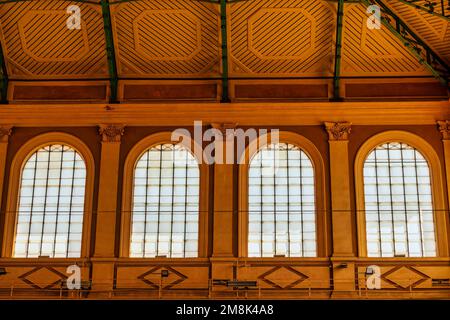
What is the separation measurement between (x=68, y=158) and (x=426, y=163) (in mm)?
11905

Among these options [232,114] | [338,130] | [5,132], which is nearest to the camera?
[338,130]

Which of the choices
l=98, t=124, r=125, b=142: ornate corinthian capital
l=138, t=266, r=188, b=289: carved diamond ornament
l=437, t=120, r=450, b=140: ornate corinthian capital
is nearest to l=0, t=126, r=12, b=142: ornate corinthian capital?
l=98, t=124, r=125, b=142: ornate corinthian capital

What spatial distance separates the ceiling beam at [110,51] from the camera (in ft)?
84.3

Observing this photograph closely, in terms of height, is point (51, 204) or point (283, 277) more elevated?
point (51, 204)

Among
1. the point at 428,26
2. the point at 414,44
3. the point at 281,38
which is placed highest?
the point at 281,38

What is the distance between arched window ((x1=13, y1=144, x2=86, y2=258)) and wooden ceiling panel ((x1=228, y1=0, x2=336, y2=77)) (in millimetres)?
6418

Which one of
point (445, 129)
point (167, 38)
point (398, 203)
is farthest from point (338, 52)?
point (167, 38)

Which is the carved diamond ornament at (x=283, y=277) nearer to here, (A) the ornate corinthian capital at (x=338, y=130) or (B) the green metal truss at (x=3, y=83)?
(A) the ornate corinthian capital at (x=338, y=130)

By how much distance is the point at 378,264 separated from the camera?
24844mm

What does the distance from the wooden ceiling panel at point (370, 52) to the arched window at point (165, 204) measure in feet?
20.9

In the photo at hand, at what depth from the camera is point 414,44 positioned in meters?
26.2

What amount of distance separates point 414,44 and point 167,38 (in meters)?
8.23

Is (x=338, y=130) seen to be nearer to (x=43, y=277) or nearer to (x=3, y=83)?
(x=43, y=277)
